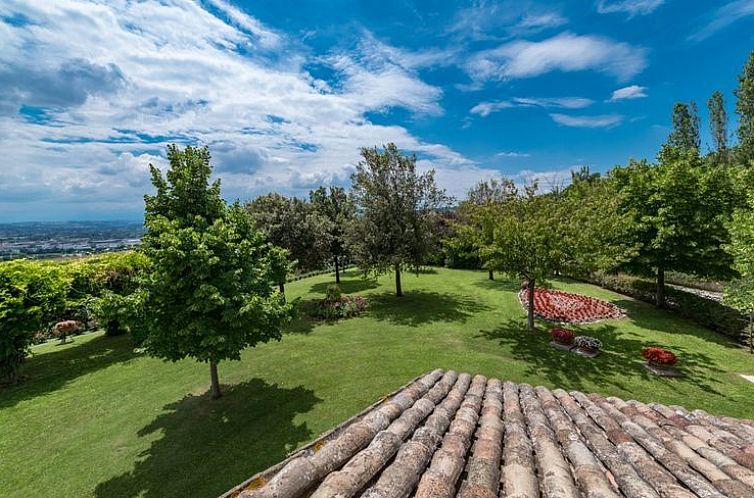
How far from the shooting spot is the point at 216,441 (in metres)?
9.57

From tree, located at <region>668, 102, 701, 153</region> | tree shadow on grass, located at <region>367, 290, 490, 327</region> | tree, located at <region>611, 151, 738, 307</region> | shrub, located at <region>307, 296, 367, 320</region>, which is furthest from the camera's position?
tree, located at <region>668, 102, 701, 153</region>

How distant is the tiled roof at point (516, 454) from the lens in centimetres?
335

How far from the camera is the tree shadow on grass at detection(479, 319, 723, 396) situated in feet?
40.0

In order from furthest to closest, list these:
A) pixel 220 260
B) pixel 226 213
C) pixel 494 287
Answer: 1. pixel 494 287
2. pixel 226 213
3. pixel 220 260

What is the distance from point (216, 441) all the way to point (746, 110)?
6522cm

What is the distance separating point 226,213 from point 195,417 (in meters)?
6.81

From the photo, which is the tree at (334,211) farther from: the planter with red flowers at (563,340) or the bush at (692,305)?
the bush at (692,305)

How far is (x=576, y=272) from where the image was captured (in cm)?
1423

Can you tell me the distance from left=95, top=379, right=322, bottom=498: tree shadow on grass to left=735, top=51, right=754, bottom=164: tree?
58805 millimetres

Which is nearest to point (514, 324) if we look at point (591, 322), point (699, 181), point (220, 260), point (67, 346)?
point (591, 322)

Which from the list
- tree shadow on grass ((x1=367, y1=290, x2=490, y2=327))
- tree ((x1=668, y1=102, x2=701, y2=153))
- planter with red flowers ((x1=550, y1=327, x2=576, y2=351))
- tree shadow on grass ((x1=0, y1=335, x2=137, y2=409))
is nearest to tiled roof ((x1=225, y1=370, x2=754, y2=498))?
planter with red flowers ((x1=550, y1=327, x2=576, y2=351))

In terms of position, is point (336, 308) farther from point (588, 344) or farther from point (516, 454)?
point (516, 454)

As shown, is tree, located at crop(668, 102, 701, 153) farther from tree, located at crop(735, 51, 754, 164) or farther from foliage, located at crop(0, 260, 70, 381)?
foliage, located at crop(0, 260, 70, 381)

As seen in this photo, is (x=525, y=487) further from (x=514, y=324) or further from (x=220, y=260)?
(x=514, y=324)
